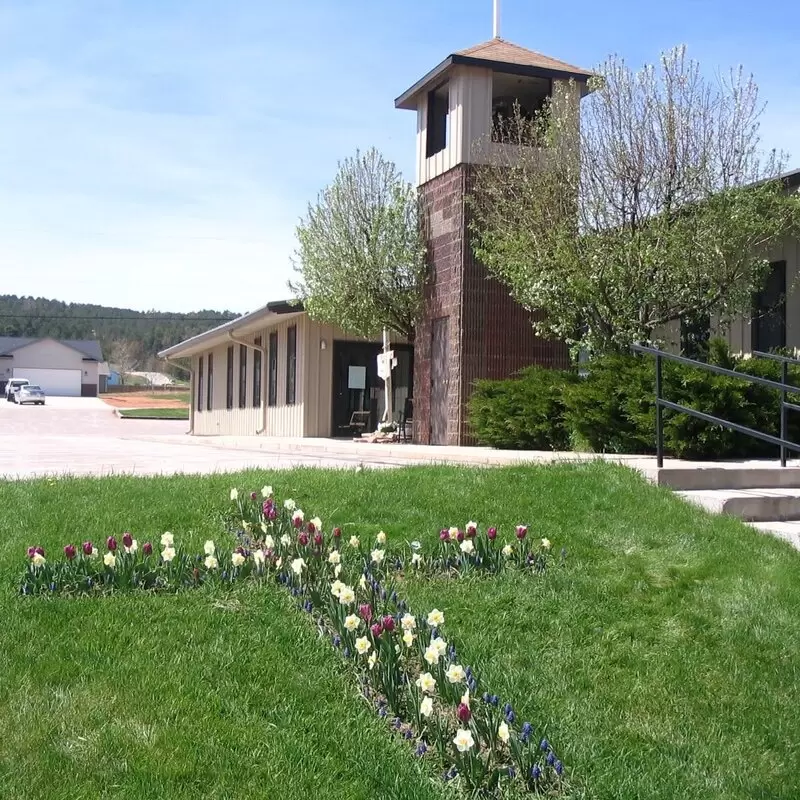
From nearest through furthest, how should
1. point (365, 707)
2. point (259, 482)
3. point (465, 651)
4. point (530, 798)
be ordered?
point (530, 798)
point (365, 707)
point (465, 651)
point (259, 482)

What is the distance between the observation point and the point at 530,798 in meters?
3.04

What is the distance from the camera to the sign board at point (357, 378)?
21828 mm

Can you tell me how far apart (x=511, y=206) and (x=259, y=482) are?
803 cm

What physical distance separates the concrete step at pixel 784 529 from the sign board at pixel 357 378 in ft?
50.6

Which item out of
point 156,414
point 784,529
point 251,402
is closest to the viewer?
point 784,529

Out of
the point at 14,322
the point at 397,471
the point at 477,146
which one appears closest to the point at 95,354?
the point at 14,322

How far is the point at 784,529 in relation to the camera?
6488 mm

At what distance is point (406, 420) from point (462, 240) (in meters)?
4.98

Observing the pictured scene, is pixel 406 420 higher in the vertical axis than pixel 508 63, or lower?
lower

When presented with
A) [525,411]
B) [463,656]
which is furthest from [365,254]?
[463,656]

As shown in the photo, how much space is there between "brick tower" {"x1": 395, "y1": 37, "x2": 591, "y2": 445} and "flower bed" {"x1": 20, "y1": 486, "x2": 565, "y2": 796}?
9458mm

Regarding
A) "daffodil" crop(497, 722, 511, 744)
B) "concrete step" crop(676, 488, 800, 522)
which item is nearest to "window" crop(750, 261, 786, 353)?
"concrete step" crop(676, 488, 800, 522)

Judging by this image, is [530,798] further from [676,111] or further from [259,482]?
[676,111]

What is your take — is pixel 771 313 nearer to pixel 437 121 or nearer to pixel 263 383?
pixel 437 121
